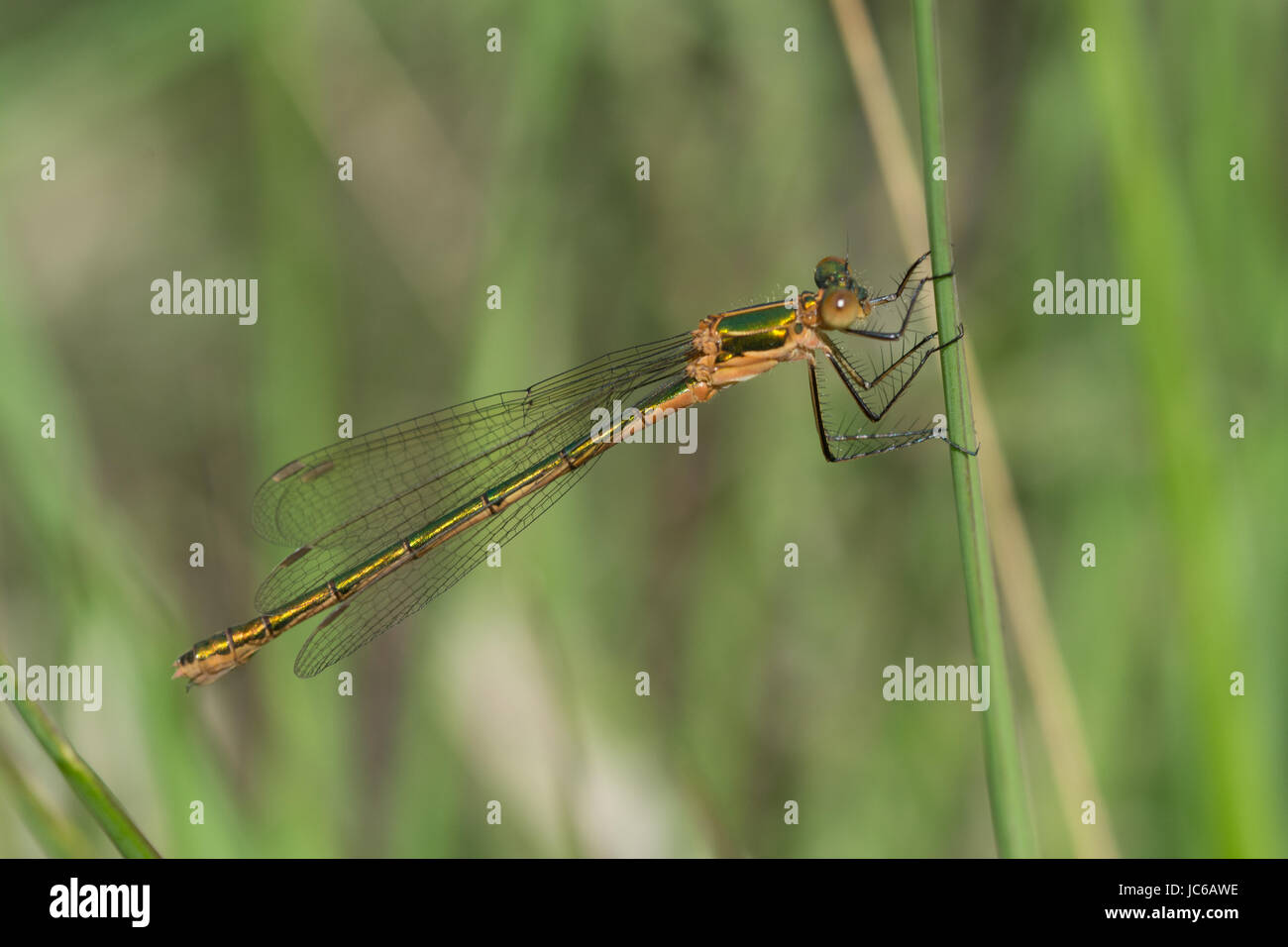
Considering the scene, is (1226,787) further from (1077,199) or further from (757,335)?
(1077,199)

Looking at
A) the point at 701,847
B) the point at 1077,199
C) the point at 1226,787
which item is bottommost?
the point at 701,847

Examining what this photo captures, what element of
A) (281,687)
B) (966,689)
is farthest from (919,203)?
(281,687)

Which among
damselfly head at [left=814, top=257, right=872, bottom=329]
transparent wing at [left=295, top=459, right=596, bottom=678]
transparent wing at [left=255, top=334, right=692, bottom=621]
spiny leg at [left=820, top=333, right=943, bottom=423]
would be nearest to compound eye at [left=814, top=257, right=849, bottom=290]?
damselfly head at [left=814, top=257, right=872, bottom=329]

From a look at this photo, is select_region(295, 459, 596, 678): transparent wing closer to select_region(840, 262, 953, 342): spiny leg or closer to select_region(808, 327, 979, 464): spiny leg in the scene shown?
select_region(808, 327, 979, 464): spiny leg

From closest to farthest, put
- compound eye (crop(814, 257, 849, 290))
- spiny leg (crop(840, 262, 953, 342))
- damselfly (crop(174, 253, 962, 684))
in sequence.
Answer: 1. spiny leg (crop(840, 262, 953, 342))
2. compound eye (crop(814, 257, 849, 290))
3. damselfly (crop(174, 253, 962, 684))

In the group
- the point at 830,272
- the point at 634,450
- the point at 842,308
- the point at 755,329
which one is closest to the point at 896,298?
the point at 842,308

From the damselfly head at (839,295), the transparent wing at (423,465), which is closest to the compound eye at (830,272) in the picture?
the damselfly head at (839,295)

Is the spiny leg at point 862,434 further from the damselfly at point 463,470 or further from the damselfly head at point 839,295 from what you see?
the damselfly head at point 839,295
